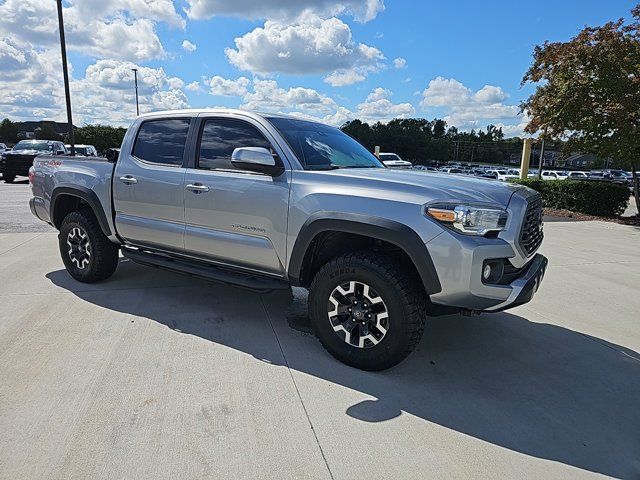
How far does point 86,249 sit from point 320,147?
297 cm

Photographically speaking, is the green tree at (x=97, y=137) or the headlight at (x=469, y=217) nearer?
the headlight at (x=469, y=217)

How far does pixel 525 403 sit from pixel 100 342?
318 cm

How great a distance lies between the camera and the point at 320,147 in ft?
13.3

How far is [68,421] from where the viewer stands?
102 inches

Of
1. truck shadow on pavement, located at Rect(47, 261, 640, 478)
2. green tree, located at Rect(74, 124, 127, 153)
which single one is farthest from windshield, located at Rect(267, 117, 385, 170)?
green tree, located at Rect(74, 124, 127, 153)

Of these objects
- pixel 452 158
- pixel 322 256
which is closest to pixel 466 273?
pixel 322 256

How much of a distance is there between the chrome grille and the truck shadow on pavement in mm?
947

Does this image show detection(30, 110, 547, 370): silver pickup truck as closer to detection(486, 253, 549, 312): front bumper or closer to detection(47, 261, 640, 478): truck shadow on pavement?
detection(486, 253, 549, 312): front bumper

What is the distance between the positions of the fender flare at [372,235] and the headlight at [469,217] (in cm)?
21

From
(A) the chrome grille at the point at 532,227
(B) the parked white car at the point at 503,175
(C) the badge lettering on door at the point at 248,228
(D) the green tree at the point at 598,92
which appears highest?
(D) the green tree at the point at 598,92

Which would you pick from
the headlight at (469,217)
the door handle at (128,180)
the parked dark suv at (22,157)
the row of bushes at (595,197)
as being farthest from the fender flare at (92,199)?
the parked dark suv at (22,157)

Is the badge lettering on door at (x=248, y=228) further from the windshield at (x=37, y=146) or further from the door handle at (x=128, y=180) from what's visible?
the windshield at (x=37, y=146)

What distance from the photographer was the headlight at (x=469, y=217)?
2.93m

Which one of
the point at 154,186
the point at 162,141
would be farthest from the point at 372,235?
the point at 162,141
